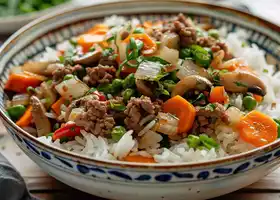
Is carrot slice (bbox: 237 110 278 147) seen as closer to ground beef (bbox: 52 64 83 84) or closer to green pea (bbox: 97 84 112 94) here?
green pea (bbox: 97 84 112 94)

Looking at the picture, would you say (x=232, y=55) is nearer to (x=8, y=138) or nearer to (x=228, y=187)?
(x=228, y=187)

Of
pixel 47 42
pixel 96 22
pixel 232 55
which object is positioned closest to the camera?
pixel 232 55

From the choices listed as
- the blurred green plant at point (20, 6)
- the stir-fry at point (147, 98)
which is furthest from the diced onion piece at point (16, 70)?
the blurred green plant at point (20, 6)

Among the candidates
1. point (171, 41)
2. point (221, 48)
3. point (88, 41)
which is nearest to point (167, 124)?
point (171, 41)

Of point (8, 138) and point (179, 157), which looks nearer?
point (179, 157)

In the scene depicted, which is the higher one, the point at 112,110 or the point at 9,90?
the point at 112,110

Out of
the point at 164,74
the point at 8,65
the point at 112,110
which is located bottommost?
the point at 8,65

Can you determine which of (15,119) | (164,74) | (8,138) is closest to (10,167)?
(15,119)

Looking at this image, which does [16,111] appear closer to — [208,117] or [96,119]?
[96,119]
